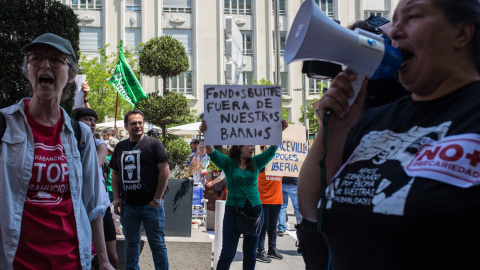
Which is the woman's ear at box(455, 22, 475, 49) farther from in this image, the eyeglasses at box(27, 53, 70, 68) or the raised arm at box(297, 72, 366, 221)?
the eyeglasses at box(27, 53, 70, 68)

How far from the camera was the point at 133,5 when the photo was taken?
39.5 m

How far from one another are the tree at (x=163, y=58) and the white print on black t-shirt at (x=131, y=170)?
14.2 ft

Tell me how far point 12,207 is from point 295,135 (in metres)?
6.24

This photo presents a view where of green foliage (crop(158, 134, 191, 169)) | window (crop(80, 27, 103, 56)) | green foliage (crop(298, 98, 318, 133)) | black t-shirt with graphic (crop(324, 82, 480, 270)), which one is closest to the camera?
black t-shirt with graphic (crop(324, 82, 480, 270))

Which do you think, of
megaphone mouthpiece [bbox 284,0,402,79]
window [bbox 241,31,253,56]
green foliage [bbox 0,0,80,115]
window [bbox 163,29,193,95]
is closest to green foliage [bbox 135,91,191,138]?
green foliage [bbox 0,0,80,115]

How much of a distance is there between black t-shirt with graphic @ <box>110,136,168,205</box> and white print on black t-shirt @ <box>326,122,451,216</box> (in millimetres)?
4476

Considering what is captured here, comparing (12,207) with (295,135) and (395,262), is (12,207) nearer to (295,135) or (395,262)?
(395,262)

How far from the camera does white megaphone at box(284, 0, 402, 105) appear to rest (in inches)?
56.6

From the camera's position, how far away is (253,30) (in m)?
40.8

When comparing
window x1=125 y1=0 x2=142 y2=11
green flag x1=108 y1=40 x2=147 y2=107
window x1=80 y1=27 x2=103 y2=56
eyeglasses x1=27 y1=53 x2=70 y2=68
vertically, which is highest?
window x1=125 y1=0 x2=142 y2=11

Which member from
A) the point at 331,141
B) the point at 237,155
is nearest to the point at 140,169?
the point at 237,155


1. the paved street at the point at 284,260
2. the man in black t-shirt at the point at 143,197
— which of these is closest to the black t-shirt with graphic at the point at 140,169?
the man in black t-shirt at the point at 143,197

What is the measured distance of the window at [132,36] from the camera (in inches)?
1547

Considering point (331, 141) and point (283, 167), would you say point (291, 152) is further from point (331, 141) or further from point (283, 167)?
point (331, 141)
